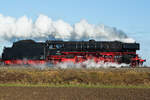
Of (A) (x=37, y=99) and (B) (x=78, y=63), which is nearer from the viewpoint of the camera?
(A) (x=37, y=99)

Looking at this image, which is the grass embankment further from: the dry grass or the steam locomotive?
the steam locomotive

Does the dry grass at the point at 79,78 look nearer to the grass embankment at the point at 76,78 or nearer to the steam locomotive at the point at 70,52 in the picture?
the grass embankment at the point at 76,78

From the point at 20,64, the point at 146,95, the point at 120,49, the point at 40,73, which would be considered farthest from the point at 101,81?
the point at 20,64

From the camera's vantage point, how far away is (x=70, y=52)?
132 feet

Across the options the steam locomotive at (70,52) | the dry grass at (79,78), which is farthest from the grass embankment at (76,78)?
the steam locomotive at (70,52)

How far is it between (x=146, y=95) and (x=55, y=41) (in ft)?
82.7

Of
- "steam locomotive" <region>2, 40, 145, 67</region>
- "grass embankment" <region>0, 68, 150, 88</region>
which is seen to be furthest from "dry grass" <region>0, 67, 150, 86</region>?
"steam locomotive" <region>2, 40, 145, 67</region>

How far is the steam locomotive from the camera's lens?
39.0 meters

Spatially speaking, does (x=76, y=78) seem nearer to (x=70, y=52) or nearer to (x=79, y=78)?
(x=79, y=78)

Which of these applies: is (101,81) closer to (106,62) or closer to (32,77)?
(32,77)

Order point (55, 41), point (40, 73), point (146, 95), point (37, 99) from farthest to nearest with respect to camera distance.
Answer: point (55, 41) < point (40, 73) < point (146, 95) < point (37, 99)

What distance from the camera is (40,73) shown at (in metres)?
28.4

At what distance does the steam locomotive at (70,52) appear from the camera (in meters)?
39.0

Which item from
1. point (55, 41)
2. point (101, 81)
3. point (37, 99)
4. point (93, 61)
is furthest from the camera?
point (55, 41)
